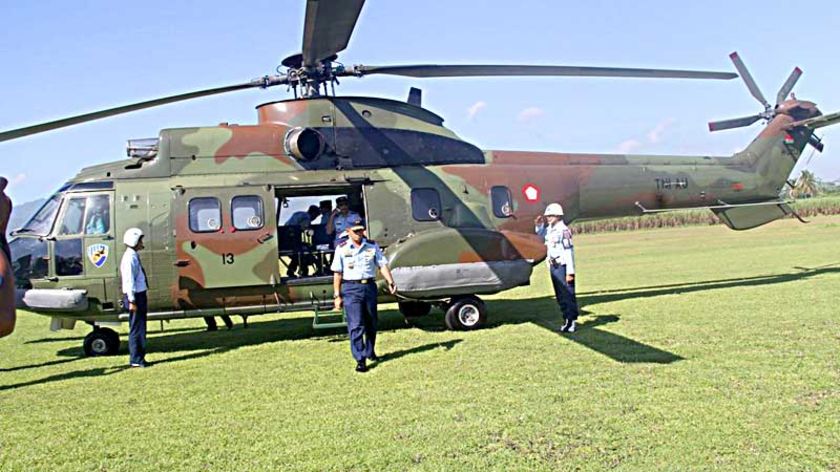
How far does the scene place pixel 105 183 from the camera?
10023 millimetres

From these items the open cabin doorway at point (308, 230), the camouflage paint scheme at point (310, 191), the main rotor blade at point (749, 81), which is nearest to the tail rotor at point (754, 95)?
the main rotor blade at point (749, 81)

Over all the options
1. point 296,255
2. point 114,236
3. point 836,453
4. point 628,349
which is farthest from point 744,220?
point 114,236

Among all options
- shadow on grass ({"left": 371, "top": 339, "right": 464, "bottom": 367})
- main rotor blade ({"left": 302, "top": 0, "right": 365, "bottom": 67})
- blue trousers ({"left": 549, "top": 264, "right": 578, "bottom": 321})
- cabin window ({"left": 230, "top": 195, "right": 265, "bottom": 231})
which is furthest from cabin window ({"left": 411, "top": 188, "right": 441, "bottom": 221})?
main rotor blade ({"left": 302, "top": 0, "right": 365, "bottom": 67})

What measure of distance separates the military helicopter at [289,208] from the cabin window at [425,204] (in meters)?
0.02

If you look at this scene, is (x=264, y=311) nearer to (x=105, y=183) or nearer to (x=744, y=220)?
(x=105, y=183)

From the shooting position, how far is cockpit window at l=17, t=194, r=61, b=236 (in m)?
9.79

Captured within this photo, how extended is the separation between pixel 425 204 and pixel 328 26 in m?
4.24

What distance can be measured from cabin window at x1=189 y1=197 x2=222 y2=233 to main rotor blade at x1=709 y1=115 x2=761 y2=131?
1055 cm

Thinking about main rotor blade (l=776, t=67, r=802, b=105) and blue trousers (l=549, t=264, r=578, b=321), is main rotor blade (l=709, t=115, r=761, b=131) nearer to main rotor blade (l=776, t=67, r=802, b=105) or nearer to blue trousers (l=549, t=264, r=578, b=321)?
main rotor blade (l=776, t=67, r=802, b=105)

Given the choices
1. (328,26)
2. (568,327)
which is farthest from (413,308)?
(328,26)

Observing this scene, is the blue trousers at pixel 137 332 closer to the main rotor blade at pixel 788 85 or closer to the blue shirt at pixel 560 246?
the blue shirt at pixel 560 246

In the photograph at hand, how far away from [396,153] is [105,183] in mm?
4223

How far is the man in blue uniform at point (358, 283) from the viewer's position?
8.19 meters

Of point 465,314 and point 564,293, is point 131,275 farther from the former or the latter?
point 564,293
